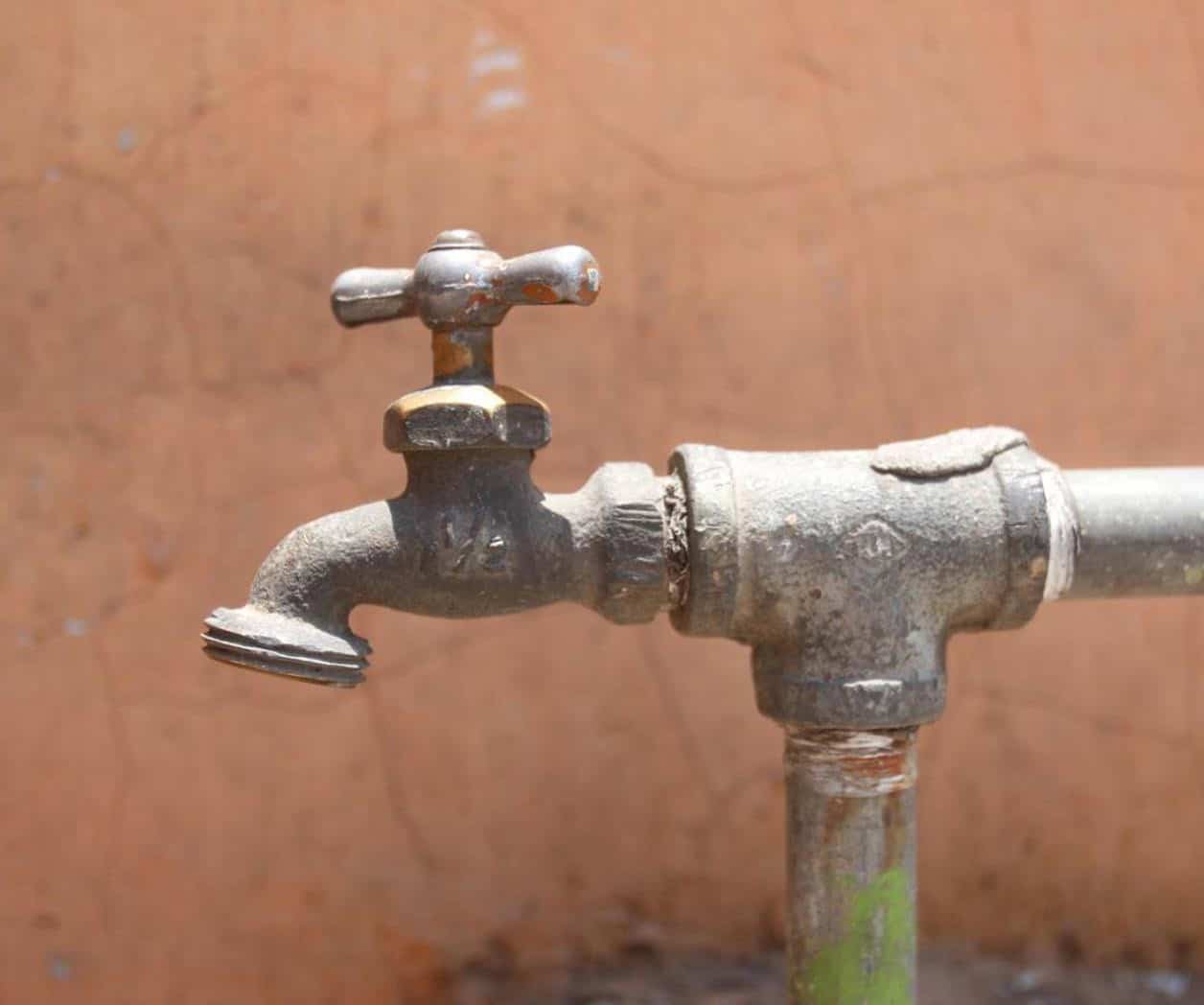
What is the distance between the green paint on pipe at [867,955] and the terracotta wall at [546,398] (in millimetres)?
928

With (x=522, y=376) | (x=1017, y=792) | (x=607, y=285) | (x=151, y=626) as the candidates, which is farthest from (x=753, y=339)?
(x=151, y=626)

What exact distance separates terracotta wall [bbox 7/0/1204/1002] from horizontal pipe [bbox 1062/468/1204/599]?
0.90 metres

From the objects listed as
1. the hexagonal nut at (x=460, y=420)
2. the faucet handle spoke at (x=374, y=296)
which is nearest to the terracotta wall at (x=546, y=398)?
the faucet handle spoke at (x=374, y=296)

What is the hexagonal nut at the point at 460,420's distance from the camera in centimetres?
117

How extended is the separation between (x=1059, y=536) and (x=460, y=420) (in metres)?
0.56

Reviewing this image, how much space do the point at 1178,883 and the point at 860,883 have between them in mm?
1330

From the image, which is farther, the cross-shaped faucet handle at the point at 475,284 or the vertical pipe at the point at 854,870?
the vertical pipe at the point at 854,870

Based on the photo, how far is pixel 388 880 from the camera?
212 centimetres

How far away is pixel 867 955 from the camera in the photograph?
1244 mm

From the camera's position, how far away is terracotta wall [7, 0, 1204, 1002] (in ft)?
6.47

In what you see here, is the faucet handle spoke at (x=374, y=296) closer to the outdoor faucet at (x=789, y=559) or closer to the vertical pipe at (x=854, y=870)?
the outdoor faucet at (x=789, y=559)

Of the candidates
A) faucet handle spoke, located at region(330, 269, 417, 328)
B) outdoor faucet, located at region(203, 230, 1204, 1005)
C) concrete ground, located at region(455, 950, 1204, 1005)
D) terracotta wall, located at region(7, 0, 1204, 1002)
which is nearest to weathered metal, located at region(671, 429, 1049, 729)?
outdoor faucet, located at region(203, 230, 1204, 1005)

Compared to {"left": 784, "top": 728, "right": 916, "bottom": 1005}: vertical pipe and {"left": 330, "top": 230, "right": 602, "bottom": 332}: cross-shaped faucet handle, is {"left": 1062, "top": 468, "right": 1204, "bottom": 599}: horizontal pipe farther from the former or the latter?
{"left": 330, "top": 230, "right": 602, "bottom": 332}: cross-shaped faucet handle

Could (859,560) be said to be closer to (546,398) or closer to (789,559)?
(789,559)
